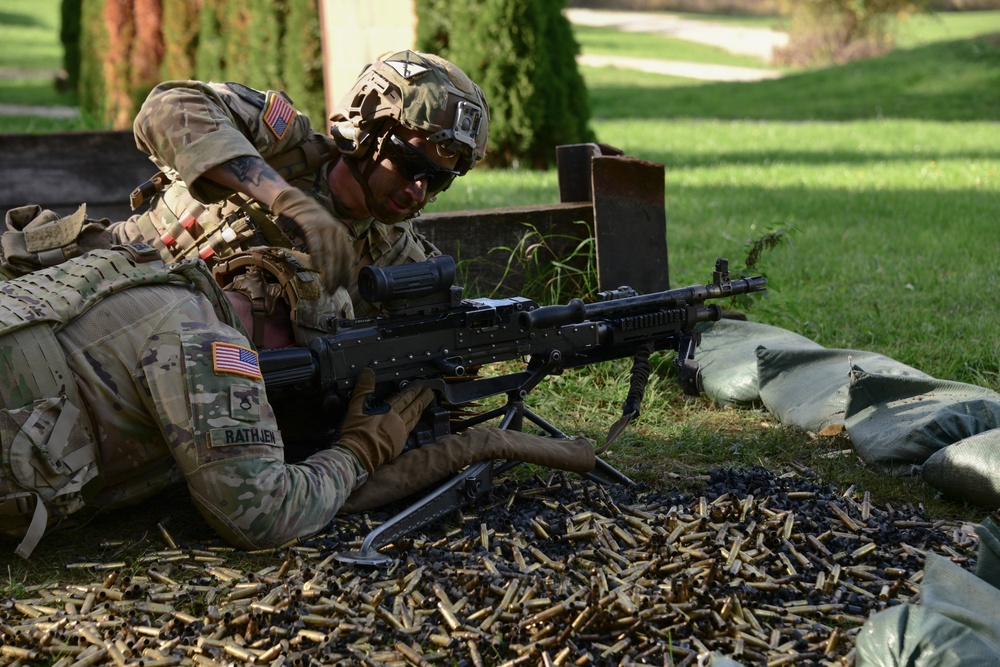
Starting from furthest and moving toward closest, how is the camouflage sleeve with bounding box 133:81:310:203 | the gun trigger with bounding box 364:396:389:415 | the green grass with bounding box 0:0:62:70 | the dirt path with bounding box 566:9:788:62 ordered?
the dirt path with bounding box 566:9:788:62 → the green grass with bounding box 0:0:62:70 → the gun trigger with bounding box 364:396:389:415 → the camouflage sleeve with bounding box 133:81:310:203

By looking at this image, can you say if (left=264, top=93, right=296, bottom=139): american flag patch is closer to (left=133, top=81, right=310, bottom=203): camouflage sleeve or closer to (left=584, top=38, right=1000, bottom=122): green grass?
(left=133, top=81, right=310, bottom=203): camouflage sleeve

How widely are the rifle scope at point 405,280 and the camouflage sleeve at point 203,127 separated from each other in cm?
60

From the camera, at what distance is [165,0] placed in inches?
572

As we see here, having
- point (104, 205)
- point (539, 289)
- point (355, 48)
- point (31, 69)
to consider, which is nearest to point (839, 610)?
point (539, 289)

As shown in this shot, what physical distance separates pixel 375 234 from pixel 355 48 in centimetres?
670

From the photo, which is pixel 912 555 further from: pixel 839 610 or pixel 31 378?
pixel 31 378

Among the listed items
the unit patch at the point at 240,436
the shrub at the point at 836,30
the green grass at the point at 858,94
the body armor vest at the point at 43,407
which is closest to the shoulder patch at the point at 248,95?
the body armor vest at the point at 43,407

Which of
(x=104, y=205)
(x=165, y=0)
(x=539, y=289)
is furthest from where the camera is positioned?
(x=165, y=0)

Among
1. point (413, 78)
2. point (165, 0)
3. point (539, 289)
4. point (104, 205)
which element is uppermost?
point (165, 0)

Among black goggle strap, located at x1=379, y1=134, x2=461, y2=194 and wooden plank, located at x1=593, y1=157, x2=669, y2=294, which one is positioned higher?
black goggle strap, located at x1=379, y1=134, x2=461, y2=194

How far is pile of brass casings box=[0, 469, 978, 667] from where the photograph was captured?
318 centimetres

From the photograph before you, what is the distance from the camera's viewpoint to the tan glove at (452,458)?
4.12 metres

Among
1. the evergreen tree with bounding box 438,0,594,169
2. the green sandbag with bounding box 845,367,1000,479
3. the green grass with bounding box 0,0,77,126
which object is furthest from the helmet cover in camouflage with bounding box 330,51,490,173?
the evergreen tree with bounding box 438,0,594,169

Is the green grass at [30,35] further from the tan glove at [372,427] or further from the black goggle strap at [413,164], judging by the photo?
the tan glove at [372,427]
